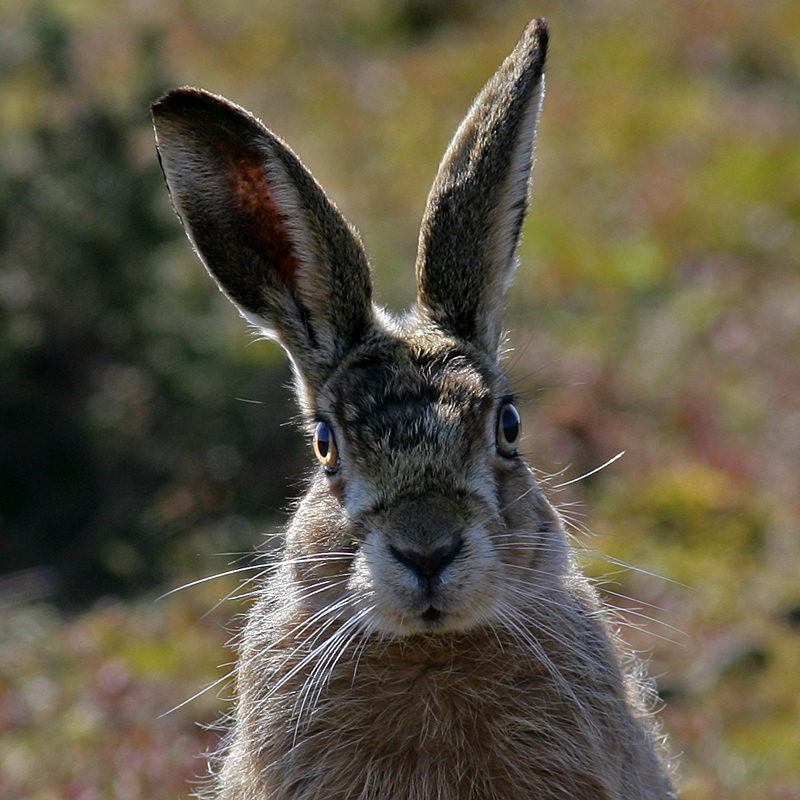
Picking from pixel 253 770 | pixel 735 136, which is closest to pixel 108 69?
pixel 735 136

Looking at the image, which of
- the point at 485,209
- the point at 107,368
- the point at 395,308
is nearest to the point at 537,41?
the point at 485,209

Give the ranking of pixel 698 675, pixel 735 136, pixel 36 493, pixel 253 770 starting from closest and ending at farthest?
1. pixel 253 770
2. pixel 698 675
3. pixel 36 493
4. pixel 735 136

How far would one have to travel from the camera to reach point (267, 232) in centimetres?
504

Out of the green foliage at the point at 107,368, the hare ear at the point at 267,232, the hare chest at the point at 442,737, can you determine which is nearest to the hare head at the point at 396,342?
→ the hare ear at the point at 267,232

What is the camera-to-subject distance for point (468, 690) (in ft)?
15.1

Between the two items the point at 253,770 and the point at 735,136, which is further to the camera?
the point at 735,136

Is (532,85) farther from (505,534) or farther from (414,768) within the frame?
(414,768)

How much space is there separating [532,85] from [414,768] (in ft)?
7.75

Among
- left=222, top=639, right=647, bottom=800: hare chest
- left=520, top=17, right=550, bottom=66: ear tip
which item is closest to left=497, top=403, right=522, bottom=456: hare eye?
left=222, top=639, right=647, bottom=800: hare chest

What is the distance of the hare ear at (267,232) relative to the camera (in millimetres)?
4824

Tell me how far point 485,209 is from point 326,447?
1023mm

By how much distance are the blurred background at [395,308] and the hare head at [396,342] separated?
0.84 metres

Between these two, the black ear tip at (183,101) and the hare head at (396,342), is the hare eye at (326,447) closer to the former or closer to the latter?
the hare head at (396,342)

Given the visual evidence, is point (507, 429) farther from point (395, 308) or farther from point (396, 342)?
point (395, 308)
